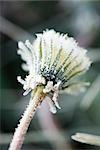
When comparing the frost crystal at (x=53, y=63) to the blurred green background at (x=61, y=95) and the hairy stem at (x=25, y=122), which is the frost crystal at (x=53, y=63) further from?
the blurred green background at (x=61, y=95)

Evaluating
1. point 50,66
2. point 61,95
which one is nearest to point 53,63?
point 50,66

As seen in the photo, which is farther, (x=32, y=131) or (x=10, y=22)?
(x=10, y=22)

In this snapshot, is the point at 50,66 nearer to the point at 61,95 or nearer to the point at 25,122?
the point at 25,122

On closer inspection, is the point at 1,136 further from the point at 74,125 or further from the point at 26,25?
the point at 26,25

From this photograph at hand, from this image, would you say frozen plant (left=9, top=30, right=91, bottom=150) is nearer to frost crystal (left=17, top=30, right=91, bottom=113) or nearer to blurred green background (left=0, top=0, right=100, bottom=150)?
frost crystal (left=17, top=30, right=91, bottom=113)

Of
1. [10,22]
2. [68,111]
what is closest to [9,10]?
[10,22]

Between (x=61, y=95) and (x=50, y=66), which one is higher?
(x=61, y=95)

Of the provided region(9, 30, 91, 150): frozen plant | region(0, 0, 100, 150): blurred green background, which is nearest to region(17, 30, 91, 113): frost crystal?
region(9, 30, 91, 150): frozen plant
